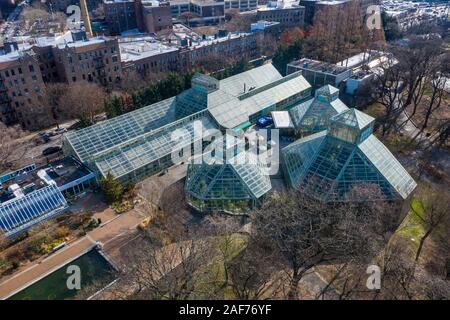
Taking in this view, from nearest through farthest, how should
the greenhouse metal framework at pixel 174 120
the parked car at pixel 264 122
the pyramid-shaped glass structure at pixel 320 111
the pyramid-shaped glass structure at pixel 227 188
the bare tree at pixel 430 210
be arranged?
the bare tree at pixel 430 210
the pyramid-shaped glass structure at pixel 227 188
the greenhouse metal framework at pixel 174 120
the pyramid-shaped glass structure at pixel 320 111
the parked car at pixel 264 122

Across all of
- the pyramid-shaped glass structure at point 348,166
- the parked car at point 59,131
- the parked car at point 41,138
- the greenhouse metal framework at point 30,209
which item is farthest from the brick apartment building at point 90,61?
the pyramid-shaped glass structure at point 348,166

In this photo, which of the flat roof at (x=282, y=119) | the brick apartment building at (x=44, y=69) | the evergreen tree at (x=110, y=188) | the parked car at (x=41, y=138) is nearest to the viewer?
the evergreen tree at (x=110, y=188)

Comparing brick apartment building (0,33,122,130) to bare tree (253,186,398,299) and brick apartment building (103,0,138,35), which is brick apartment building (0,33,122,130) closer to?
brick apartment building (103,0,138,35)

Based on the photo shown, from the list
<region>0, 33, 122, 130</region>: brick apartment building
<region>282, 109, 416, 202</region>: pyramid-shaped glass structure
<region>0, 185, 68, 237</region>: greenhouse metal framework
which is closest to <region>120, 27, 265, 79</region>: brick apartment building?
<region>0, 33, 122, 130</region>: brick apartment building

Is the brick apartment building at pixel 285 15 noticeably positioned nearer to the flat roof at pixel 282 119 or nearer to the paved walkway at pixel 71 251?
the flat roof at pixel 282 119

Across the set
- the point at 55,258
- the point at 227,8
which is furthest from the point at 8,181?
the point at 227,8

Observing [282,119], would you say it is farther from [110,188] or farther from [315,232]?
[110,188]
